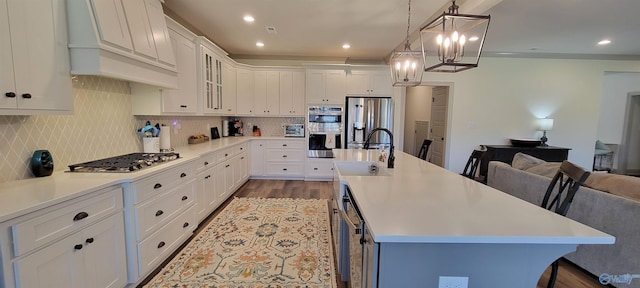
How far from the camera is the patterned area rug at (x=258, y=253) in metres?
2.13

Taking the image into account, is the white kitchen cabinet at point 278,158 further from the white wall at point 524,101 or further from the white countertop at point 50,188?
the white countertop at point 50,188

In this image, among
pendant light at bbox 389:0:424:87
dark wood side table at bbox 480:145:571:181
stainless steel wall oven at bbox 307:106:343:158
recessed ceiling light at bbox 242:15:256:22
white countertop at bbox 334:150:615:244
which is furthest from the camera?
stainless steel wall oven at bbox 307:106:343:158

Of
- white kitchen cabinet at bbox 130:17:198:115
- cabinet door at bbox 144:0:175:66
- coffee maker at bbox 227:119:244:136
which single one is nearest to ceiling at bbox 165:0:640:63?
white kitchen cabinet at bbox 130:17:198:115

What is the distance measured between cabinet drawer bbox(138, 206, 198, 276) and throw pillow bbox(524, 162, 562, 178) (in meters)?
3.66

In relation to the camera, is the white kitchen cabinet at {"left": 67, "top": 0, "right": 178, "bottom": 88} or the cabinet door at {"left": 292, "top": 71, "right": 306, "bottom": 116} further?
the cabinet door at {"left": 292, "top": 71, "right": 306, "bottom": 116}

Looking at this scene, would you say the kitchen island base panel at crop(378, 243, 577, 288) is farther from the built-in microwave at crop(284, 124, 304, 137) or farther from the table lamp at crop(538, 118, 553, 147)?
the table lamp at crop(538, 118, 553, 147)

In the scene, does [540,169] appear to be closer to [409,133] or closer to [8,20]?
[8,20]

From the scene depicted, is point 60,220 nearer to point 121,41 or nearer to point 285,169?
point 121,41

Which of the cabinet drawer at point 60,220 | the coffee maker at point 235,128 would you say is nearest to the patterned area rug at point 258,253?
the cabinet drawer at point 60,220

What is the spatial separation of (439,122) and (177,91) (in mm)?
5304

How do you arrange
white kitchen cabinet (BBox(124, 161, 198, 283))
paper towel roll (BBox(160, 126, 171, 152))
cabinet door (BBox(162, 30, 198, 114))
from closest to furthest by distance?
white kitchen cabinet (BBox(124, 161, 198, 283)) < cabinet door (BBox(162, 30, 198, 114)) < paper towel roll (BBox(160, 126, 171, 152))

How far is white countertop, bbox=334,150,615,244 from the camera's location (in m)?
0.98

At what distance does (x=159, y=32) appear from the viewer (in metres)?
2.57

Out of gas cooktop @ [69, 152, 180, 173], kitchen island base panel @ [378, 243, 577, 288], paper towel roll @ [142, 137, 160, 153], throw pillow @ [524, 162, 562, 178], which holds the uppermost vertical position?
paper towel roll @ [142, 137, 160, 153]
